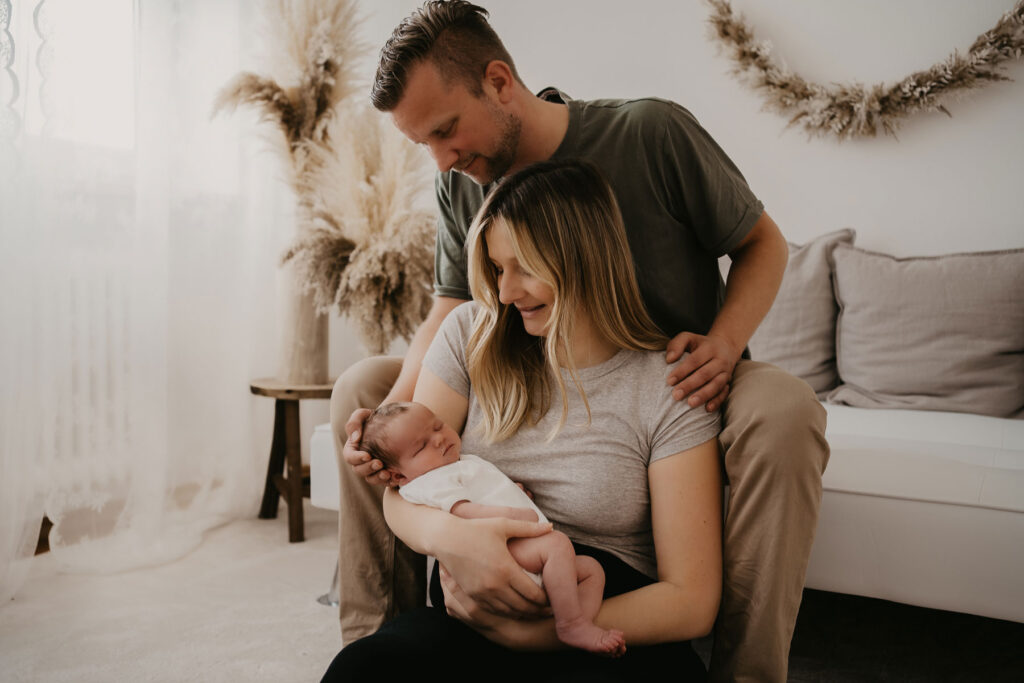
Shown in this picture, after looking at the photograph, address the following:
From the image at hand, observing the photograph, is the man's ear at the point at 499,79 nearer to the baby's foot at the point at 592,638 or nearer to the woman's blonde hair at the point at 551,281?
the woman's blonde hair at the point at 551,281

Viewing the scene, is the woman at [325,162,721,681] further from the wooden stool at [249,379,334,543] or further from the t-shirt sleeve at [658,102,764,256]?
the wooden stool at [249,379,334,543]

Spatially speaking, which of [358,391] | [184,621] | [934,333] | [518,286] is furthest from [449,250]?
[934,333]

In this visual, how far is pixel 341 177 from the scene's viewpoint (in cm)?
227

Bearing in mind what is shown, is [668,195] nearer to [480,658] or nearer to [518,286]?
[518,286]

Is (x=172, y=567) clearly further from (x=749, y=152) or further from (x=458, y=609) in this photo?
(x=749, y=152)

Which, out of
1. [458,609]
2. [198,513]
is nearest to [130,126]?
[198,513]

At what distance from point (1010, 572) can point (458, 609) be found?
102 centimetres

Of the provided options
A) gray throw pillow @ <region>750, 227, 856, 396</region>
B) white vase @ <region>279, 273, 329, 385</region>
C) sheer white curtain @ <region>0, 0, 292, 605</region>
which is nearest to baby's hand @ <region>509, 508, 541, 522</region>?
gray throw pillow @ <region>750, 227, 856, 396</region>

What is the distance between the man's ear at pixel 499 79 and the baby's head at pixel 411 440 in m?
0.57

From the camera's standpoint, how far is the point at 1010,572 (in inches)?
53.9

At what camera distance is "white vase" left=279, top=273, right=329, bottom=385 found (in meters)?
2.47

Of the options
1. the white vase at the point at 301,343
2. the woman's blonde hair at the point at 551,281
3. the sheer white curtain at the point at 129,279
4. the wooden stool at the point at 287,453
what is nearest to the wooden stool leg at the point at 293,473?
the wooden stool at the point at 287,453

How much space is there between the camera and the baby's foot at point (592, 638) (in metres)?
0.90

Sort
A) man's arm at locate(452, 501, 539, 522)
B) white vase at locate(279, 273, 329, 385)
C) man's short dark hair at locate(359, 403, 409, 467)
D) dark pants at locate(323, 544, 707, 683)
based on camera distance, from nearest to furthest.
→ dark pants at locate(323, 544, 707, 683)
man's arm at locate(452, 501, 539, 522)
man's short dark hair at locate(359, 403, 409, 467)
white vase at locate(279, 273, 329, 385)
